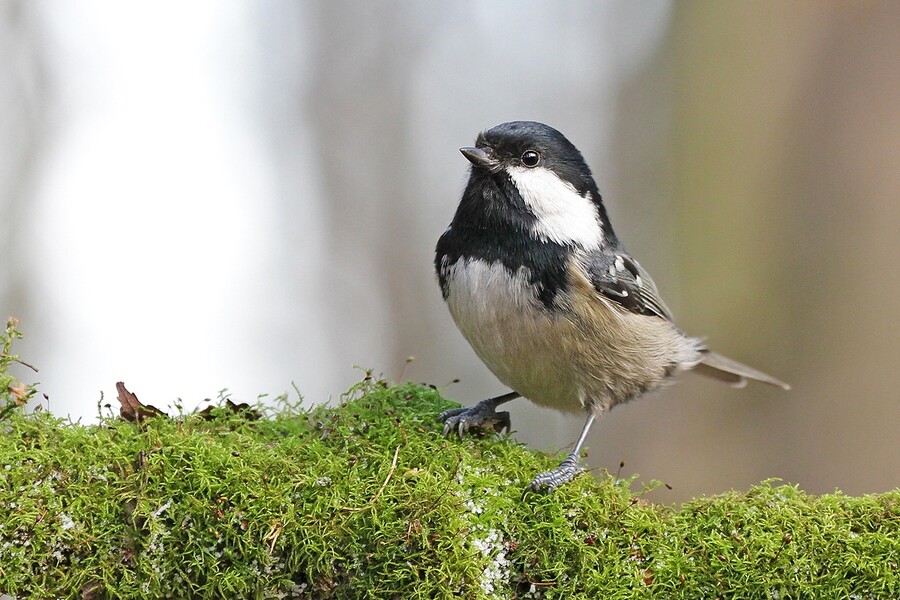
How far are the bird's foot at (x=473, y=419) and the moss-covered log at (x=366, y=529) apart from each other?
0.24 m

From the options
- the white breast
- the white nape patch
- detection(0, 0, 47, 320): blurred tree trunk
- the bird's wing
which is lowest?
the white breast

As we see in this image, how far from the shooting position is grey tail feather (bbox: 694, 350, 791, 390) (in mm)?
4113

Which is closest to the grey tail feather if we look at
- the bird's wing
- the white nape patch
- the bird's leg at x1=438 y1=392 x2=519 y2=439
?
the bird's wing

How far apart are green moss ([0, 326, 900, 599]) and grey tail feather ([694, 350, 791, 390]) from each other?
185 cm

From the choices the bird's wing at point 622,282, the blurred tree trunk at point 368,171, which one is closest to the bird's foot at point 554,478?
the bird's wing at point 622,282

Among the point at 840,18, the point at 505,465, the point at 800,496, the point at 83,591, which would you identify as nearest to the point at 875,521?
the point at 800,496

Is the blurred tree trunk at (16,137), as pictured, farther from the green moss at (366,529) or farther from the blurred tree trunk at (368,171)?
the green moss at (366,529)

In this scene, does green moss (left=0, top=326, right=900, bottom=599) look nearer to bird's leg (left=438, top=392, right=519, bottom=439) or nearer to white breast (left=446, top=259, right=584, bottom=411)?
bird's leg (left=438, top=392, right=519, bottom=439)

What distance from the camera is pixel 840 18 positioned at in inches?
247

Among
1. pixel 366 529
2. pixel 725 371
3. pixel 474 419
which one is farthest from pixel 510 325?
pixel 725 371

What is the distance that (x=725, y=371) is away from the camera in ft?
13.9

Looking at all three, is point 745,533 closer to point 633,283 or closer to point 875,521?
point 875,521

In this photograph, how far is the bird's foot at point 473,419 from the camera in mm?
2564

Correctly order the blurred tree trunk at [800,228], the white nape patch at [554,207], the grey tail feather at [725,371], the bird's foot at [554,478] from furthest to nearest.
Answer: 1. the blurred tree trunk at [800,228]
2. the grey tail feather at [725,371]
3. the white nape patch at [554,207]
4. the bird's foot at [554,478]
